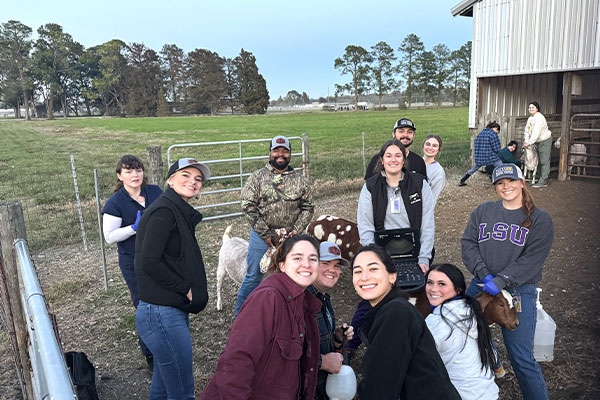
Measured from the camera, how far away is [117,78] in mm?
86438

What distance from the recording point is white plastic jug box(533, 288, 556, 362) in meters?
3.67

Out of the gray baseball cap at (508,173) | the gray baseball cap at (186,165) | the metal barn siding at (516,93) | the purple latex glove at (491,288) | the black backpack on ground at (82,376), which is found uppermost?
the metal barn siding at (516,93)

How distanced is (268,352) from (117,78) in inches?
3668

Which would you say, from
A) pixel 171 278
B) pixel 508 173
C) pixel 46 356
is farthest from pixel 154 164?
pixel 46 356

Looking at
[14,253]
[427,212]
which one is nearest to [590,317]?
[427,212]

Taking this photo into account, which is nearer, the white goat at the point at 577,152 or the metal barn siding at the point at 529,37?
the metal barn siding at the point at 529,37

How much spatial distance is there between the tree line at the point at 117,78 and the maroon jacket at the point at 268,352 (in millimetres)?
85319

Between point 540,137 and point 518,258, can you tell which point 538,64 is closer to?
→ point 540,137

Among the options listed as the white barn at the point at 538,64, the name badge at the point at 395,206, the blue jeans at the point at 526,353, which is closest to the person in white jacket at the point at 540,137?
the white barn at the point at 538,64

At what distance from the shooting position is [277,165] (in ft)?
14.8

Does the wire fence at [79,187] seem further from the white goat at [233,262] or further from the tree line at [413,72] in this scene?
the tree line at [413,72]

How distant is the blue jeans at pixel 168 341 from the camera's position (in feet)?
9.29

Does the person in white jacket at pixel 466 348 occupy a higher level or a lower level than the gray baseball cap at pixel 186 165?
lower

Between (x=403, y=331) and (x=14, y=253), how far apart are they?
2.47m
